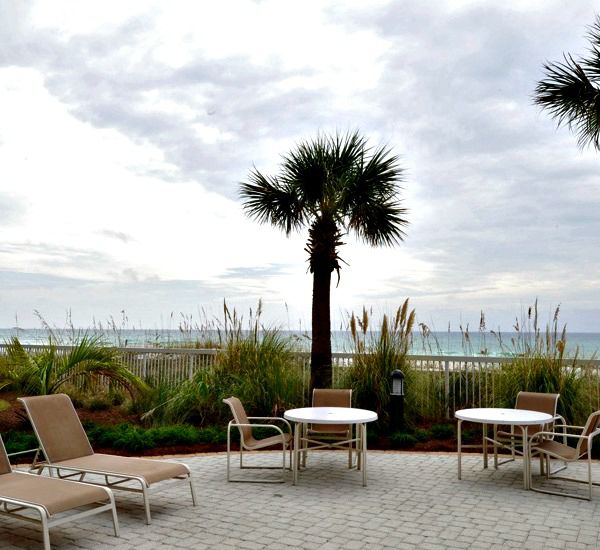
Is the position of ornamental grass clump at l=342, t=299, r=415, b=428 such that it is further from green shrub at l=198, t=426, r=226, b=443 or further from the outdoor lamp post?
green shrub at l=198, t=426, r=226, b=443

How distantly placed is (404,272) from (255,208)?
6241 mm

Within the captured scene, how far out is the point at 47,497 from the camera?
175 inches

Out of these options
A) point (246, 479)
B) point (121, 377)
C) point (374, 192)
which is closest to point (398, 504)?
point (246, 479)

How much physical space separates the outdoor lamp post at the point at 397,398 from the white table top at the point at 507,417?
1.76 m

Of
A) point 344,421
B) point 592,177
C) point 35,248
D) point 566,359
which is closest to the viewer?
point 344,421

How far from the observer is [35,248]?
1600cm

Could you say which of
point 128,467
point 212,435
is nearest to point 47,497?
point 128,467

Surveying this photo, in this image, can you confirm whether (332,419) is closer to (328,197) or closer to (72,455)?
(72,455)

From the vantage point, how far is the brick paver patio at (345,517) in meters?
4.80

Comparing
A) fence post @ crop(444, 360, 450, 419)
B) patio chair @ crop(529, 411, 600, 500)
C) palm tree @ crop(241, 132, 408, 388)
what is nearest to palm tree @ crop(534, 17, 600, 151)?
palm tree @ crop(241, 132, 408, 388)

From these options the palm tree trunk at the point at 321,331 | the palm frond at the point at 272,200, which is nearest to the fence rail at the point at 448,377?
the palm tree trunk at the point at 321,331

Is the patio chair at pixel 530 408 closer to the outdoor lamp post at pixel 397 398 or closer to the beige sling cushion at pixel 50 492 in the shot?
the outdoor lamp post at pixel 397 398

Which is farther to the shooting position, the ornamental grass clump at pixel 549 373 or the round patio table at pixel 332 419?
the ornamental grass clump at pixel 549 373

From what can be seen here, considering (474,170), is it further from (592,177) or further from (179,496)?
(179,496)
